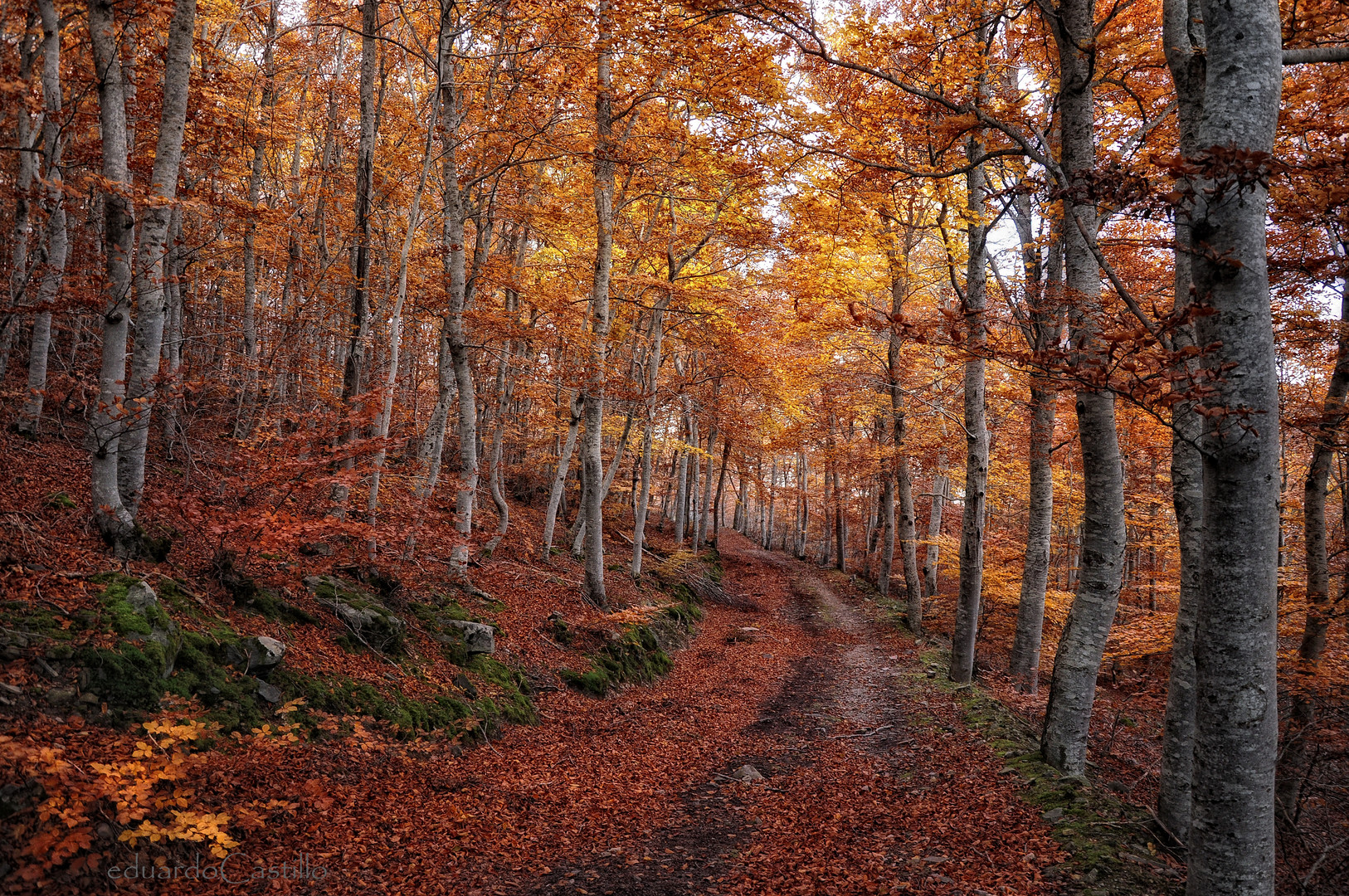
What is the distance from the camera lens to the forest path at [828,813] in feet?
Answer: 15.5

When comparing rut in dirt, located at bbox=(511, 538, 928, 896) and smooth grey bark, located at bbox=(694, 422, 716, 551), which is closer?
rut in dirt, located at bbox=(511, 538, 928, 896)

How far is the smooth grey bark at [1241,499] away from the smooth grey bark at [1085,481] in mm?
2538

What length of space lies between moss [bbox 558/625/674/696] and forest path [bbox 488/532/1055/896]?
367mm

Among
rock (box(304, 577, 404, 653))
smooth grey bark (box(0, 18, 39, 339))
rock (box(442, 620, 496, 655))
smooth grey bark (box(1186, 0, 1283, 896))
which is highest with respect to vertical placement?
smooth grey bark (box(0, 18, 39, 339))

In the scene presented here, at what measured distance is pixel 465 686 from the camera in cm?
770

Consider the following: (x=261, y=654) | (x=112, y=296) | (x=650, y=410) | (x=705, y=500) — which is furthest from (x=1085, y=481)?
(x=705, y=500)

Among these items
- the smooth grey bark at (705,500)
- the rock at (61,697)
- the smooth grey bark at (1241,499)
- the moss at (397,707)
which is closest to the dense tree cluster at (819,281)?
the smooth grey bark at (1241,499)

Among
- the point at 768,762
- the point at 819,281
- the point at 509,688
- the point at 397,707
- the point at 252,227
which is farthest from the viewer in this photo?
the point at 819,281

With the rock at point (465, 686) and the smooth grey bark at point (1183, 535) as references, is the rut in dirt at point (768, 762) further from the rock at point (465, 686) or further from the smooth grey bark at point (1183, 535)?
the rock at point (465, 686)

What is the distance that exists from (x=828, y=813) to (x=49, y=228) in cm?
1273

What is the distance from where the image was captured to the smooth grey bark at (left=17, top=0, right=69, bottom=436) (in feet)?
26.4

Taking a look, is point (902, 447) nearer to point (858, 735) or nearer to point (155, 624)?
point (858, 735)

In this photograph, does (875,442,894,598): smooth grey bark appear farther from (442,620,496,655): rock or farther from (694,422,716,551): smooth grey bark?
(442,620,496,655): rock

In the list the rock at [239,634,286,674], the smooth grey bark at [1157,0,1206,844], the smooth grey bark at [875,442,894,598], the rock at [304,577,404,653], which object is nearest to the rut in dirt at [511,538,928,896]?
the smooth grey bark at [1157,0,1206,844]
